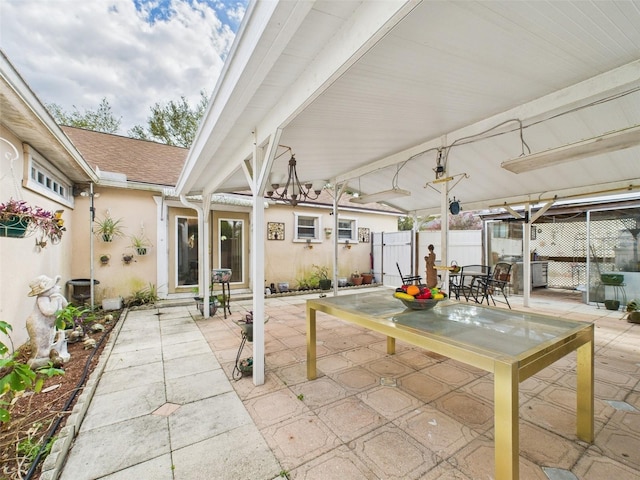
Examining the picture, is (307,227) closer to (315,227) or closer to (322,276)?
(315,227)

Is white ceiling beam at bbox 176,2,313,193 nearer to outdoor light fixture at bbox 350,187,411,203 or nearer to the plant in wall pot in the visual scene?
the plant in wall pot

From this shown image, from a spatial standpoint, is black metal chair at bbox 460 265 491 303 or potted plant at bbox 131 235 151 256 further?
potted plant at bbox 131 235 151 256

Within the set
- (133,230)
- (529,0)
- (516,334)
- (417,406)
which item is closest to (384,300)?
(417,406)

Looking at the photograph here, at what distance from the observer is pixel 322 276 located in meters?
8.89

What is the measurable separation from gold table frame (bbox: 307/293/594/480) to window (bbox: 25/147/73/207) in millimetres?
4192

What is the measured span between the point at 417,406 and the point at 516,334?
114cm

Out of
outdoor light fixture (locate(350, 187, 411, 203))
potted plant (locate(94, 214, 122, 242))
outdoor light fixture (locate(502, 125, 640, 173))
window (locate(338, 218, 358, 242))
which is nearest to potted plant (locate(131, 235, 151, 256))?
potted plant (locate(94, 214, 122, 242))

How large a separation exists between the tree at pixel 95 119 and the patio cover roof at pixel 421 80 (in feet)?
38.4

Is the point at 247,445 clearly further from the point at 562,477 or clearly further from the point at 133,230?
the point at 133,230

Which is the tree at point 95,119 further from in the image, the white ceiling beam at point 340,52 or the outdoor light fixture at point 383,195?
the white ceiling beam at point 340,52

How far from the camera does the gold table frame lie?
4.06ft

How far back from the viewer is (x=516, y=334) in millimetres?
1735

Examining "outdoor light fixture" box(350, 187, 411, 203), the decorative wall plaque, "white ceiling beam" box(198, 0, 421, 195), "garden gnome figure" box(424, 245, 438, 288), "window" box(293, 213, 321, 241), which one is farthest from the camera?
"window" box(293, 213, 321, 241)

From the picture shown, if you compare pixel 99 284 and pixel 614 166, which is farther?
pixel 99 284
